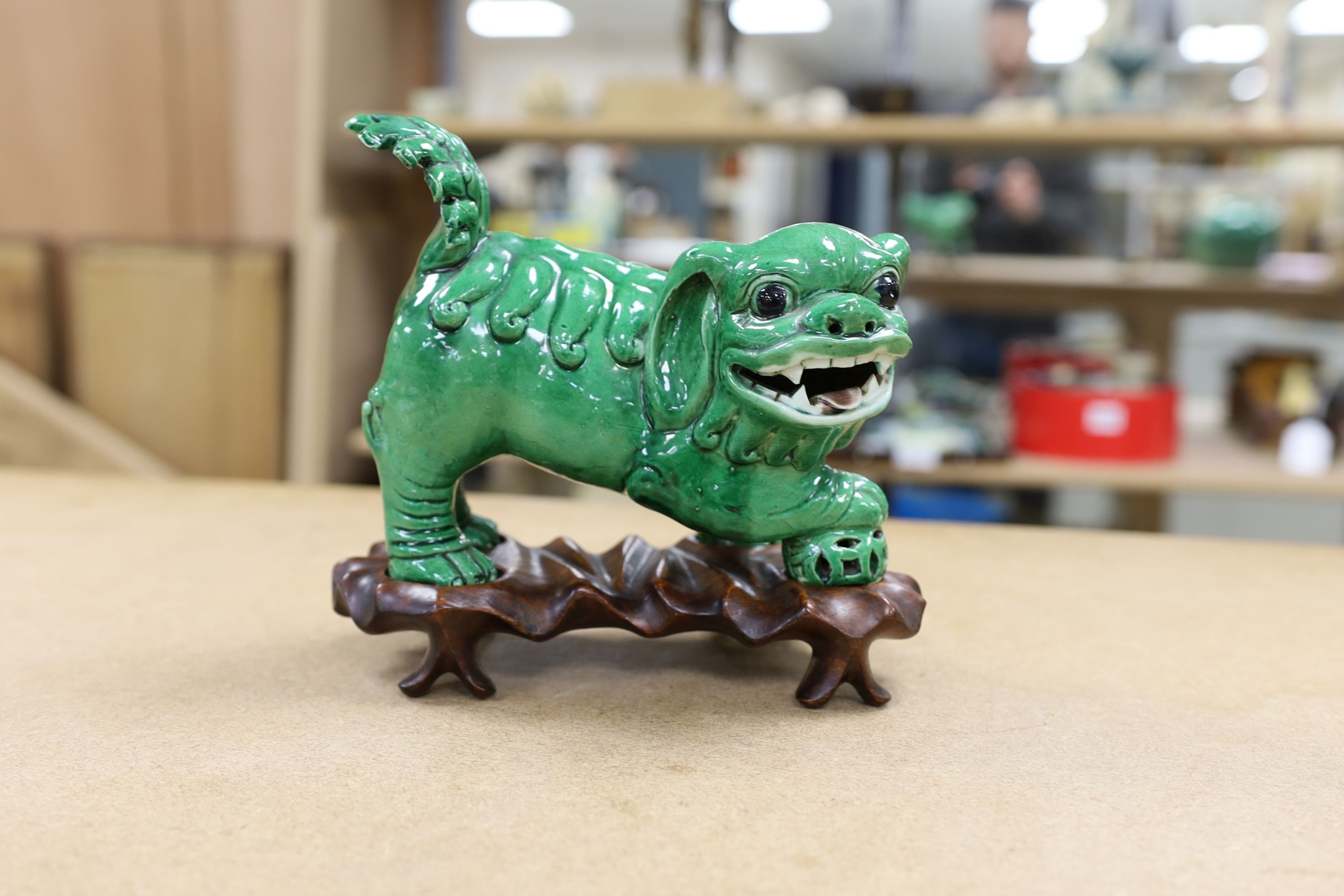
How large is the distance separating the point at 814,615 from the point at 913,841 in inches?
6.4

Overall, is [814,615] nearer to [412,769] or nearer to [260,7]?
[412,769]

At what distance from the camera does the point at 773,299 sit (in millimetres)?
623

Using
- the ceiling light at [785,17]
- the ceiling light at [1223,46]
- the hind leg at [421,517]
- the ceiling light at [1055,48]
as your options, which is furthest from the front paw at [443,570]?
the ceiling light at [1223,46]

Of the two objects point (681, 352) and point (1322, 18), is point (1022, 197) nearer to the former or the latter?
point (681, 352)

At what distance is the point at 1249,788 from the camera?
23.1 inches

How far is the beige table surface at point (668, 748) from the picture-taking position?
1.65 feet

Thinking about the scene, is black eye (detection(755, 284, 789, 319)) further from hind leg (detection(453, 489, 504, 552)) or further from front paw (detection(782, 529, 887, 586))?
hind leg (detection(453, 489, 504, 552))

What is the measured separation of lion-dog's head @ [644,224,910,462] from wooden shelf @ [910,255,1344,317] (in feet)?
5.06

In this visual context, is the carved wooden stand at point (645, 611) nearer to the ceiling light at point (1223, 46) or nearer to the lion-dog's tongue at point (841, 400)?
the lion-dog's tongue at point (841, 400)

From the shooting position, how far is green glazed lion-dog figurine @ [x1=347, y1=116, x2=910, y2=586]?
0.63 metres

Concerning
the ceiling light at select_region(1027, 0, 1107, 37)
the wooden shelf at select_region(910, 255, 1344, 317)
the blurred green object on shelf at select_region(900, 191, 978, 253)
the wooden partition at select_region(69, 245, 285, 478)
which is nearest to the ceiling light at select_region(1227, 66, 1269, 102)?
the ceiling light at select_region(1027, 0, 1107, 37)

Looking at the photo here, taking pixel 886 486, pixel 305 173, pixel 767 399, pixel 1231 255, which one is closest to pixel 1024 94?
pixel 1231 255

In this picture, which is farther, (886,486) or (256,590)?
(886,486)

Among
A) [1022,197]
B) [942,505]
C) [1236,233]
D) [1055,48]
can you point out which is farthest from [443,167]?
[1055,48]
